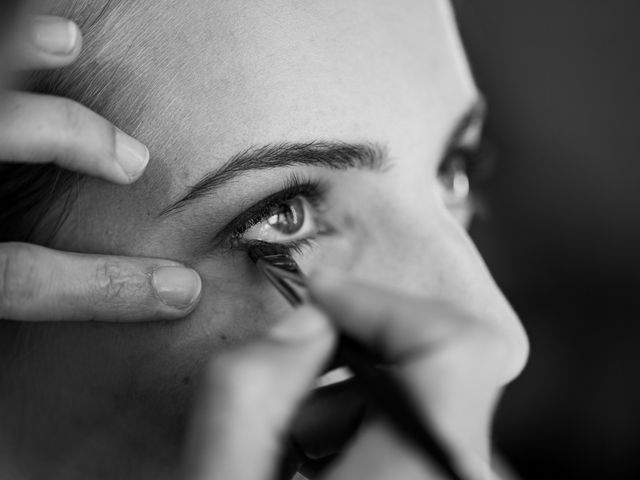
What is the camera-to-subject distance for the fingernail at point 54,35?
62 centimetres

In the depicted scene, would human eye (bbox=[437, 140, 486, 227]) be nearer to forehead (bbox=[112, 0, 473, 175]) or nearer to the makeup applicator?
forehead (bbox=[112, 0, 473, 175])

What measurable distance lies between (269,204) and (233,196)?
0.05 meters

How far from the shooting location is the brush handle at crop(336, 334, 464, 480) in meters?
0.45

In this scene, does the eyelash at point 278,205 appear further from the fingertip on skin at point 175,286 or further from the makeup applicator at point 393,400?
the makeup applicator at point 393,400

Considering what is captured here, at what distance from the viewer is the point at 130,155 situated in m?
0.66

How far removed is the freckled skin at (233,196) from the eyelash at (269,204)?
1cm

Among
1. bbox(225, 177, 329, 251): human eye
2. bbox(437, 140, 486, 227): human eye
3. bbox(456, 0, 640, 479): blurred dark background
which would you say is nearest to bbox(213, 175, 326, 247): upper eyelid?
bbox(225, 177, 329, 251): human eye

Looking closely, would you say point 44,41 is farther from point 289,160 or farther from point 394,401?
point 394,401

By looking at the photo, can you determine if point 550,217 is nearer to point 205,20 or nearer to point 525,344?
point 525,344

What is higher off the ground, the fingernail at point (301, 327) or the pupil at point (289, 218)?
the fingernail at point (301, 327)

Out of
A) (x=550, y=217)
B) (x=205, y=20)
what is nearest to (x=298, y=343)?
(x=205, y=20)

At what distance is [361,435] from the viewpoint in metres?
0.49

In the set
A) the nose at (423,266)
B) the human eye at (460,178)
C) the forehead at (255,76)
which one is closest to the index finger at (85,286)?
the forehead at (255,76)

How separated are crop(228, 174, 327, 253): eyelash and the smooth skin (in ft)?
0.23
